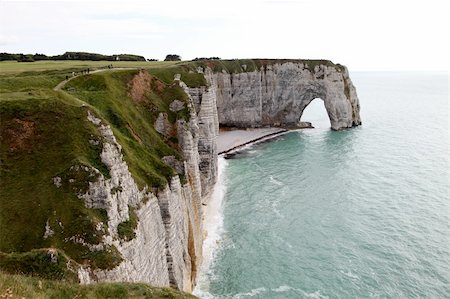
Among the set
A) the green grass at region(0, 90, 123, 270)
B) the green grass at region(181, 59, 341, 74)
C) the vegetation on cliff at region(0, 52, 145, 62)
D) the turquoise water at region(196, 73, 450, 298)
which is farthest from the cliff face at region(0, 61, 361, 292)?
the green grass at region(181, 59, 341, 74)

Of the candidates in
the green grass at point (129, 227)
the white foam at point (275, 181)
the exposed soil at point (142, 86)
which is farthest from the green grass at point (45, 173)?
the white foam at point (275, 181)

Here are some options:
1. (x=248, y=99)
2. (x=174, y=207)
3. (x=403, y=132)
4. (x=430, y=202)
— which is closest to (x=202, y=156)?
(x=174, y=207)

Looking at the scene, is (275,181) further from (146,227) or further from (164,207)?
(146,227)

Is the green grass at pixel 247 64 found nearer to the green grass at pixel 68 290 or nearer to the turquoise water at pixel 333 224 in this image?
the turquoise water at pixel 333 224

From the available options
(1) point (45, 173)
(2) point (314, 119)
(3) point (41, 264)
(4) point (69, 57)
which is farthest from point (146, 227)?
(2) point (314, 119)

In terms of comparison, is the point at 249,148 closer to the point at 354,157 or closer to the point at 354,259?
the point at 354,157
